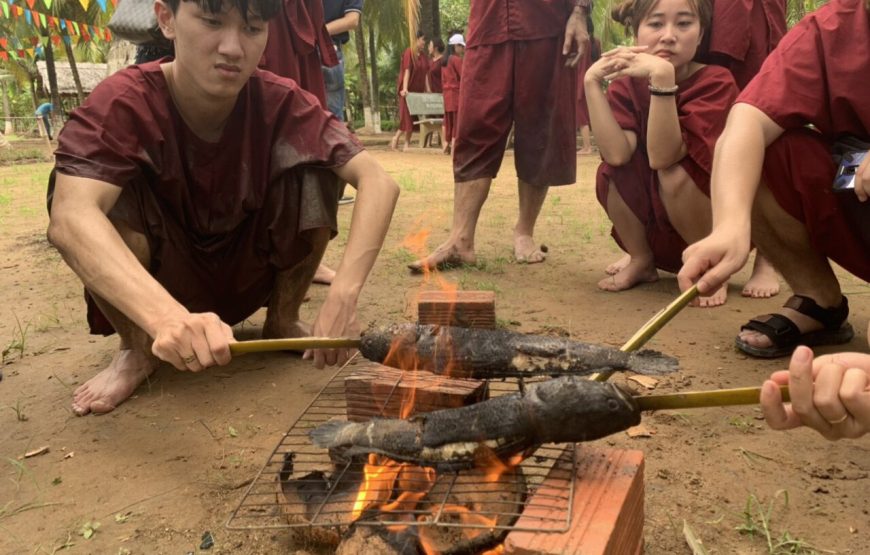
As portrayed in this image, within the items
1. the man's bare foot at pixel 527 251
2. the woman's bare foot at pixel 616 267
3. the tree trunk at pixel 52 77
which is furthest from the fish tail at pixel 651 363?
the tree trunk at pixel 52 77

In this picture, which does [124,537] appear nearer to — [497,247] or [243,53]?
[243,53]

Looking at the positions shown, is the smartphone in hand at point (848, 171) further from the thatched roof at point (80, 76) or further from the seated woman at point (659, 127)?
the thatched roof at point (80, 76)

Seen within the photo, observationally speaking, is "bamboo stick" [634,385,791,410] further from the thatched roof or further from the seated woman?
the thatched roof

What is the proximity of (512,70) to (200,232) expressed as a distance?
2605 millimetres

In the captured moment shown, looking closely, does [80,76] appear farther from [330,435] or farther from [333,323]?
[330,435]

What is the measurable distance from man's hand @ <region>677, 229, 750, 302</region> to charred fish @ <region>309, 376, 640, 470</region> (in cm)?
65

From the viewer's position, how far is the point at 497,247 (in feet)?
17.7

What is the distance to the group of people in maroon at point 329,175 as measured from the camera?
7.73 feet

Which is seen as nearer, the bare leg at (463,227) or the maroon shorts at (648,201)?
the maroon shorts at (648,201)

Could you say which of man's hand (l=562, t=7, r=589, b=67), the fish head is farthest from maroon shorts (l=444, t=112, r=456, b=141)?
the fish head

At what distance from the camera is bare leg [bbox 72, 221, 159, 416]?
2.72 meters

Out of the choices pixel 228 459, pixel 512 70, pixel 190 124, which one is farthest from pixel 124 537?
pixel 512 70

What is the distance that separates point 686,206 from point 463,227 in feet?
5.01

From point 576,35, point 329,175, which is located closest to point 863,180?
point 329,175
